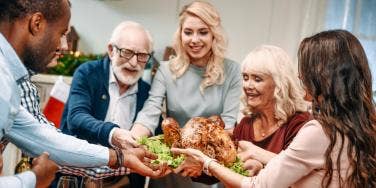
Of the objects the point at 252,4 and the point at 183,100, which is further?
the point at 252,4

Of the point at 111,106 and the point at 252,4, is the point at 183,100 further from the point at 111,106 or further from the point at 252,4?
the point at 252,4

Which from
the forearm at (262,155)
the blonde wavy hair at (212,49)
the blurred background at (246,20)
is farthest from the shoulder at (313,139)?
the blurred background at (246,20)

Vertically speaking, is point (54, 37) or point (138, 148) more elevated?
point (54, 37)

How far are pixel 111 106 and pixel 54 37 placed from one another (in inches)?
37.3

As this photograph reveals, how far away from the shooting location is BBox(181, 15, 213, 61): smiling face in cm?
214

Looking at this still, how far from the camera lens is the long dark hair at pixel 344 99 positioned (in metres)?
1.31

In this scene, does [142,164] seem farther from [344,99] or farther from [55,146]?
[344,99]

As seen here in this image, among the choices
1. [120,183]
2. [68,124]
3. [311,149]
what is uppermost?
[311,149]

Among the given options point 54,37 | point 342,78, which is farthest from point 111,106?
point 342,78

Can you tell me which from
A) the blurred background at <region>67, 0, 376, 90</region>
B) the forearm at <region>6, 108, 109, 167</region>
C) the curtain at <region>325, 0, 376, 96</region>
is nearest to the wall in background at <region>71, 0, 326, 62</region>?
the blurred background at <region>67, 0, 376, 90</region>

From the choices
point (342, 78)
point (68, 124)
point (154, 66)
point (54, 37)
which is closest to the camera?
point (54, 37)

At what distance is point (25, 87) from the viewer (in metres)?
1.53

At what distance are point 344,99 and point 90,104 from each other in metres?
1.11

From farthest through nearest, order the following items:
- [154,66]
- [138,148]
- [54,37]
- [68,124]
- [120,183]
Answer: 1. [154,66]
2. [68,124]
3. [120,183]
4. [138,148]
5. [54,37]
